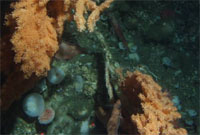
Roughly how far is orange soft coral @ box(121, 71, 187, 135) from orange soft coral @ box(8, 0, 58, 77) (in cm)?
114

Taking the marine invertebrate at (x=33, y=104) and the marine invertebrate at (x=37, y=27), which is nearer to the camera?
the marine invertebrate at (x=37, y=27)

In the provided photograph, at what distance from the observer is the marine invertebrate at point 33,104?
275 cm

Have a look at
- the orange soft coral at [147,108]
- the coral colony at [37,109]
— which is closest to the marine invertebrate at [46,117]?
the coral colony at [37,109]

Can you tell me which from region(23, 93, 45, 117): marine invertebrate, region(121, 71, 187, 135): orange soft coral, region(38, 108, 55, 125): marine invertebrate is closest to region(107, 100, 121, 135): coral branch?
region(121, 71, 187, 135): orange soft coral

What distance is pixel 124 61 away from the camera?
343cm

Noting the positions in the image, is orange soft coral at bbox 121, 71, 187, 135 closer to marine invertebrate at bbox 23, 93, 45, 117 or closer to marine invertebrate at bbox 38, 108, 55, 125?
marine invertebrate at bbox 38, 108, 55, 125

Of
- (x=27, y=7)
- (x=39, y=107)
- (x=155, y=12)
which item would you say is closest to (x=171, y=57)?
(x=155, y=12)

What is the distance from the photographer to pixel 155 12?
13.3ft

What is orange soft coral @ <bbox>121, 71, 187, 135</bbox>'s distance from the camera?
215 cm

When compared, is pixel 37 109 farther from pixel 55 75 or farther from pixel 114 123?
pixel 114 123

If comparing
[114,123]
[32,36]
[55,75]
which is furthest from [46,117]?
[32,36]

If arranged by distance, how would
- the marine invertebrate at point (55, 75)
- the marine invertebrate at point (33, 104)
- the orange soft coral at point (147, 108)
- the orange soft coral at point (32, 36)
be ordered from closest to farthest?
the orange soft coral at point (32, 36) → the orange soft coral at point (147, 108) → the marine invertebrate at point (33, 104) → the marine invertebrate at point (55, 75)

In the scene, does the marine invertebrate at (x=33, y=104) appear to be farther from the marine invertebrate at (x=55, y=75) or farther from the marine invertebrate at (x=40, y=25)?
the marine invertebrate at (x=40, y=25)

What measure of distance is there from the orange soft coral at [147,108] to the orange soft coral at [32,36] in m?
1.14
